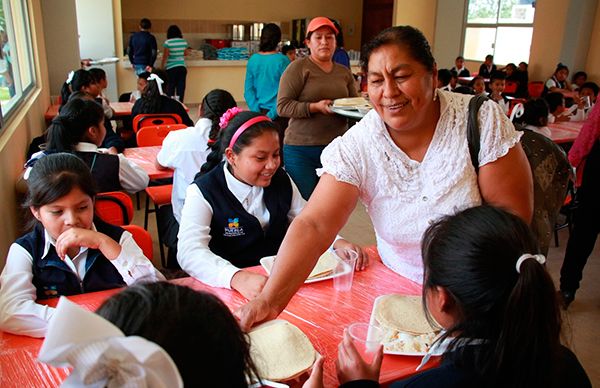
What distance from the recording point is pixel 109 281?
1642 mm

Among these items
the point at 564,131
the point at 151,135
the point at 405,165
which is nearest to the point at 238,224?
the point at 405,165

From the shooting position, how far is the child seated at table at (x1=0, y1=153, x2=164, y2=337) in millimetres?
1527

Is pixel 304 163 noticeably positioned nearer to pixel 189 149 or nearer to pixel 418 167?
pixel 189 149

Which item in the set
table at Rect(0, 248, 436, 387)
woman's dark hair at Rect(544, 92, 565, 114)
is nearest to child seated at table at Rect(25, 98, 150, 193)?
table at Rect(0, 248, 436, 387)

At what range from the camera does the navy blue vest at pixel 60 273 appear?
1.55 meters

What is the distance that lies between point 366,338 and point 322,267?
1.41 feet

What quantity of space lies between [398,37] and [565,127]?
3886mm

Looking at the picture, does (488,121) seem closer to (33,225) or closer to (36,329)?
(36,329)

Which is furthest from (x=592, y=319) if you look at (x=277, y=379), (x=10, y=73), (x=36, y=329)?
(x=10, y=73)

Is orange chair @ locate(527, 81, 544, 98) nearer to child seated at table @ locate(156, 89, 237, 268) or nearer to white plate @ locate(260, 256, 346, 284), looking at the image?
child seated at table @ locate(156, 89, 237, 268)

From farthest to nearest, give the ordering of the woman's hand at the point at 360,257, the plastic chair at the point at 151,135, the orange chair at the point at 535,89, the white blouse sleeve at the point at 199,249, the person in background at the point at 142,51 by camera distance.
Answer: the orange chair at the point at 535,89 < the person in background at the point at 142,51 < the plastic chair at the point at 151,135 < the woman's hand at the point at 360,257 < the white blouse sleeve at the point at 199,249

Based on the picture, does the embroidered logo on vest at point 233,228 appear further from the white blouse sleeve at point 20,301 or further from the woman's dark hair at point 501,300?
the woman's dark hair at point 501,300

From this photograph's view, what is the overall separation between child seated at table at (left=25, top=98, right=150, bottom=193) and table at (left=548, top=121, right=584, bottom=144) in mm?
3236

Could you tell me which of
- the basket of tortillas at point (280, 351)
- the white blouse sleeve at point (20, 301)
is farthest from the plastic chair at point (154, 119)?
the basket of tortillas at point (280, 351)
